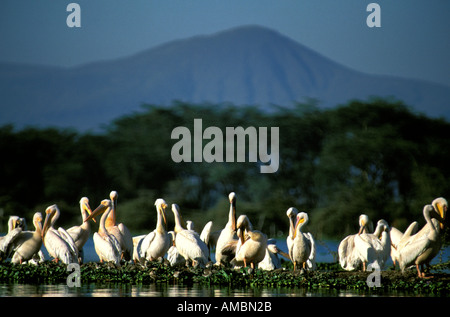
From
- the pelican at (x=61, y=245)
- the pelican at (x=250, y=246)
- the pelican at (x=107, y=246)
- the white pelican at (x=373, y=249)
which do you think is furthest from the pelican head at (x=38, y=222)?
the white pelican at (x=373, y=249)

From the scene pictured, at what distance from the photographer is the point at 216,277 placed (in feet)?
37.1

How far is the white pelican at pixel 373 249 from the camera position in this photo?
39.0 ft

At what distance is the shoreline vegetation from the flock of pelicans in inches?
11.6

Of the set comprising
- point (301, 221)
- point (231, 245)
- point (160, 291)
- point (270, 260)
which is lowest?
point (160, 291)

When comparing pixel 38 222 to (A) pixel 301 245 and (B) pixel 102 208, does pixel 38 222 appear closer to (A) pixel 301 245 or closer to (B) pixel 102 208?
(B) pixel 102 208

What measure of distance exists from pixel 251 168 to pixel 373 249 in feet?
60.0

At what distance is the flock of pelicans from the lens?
38.2ft

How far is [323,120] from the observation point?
29641 millimetres

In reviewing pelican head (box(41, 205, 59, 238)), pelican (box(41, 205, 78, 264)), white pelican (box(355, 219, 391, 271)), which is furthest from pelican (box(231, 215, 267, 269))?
pelican head (box(41, 205, 59, 238))

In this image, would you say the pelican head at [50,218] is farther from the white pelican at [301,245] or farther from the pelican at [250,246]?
the white pelican at [301,245]

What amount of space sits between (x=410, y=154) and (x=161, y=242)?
16.3 m

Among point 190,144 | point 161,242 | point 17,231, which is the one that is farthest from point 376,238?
point 190,144

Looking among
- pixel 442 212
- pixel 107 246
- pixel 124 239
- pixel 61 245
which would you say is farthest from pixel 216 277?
pixel 442 212
